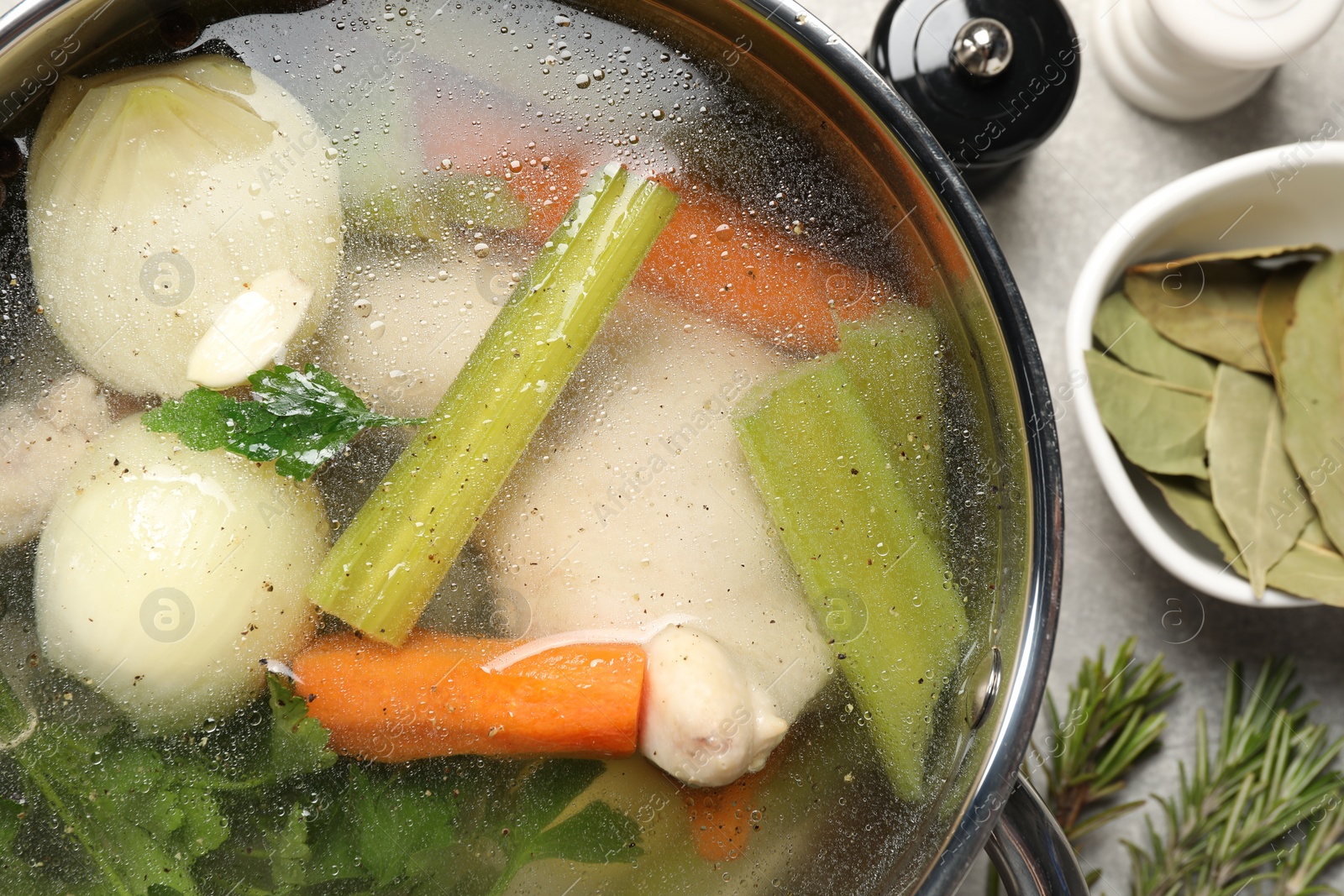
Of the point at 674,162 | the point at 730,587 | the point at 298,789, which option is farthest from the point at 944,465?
the point at 298,789

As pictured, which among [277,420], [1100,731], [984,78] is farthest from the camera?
[1100,731]

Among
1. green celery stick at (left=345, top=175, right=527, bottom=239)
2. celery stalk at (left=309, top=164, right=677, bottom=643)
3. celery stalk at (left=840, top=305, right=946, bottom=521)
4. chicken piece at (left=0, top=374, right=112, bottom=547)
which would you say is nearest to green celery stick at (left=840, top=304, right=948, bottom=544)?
celery stalk at (left=840, top=305, right=946, bottom=521)

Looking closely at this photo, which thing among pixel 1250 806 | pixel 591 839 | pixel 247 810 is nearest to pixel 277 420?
pixel 247 810

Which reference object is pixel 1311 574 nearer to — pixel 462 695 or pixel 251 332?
pixel 462 695

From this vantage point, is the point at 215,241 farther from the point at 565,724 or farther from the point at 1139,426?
the point at 1139,426

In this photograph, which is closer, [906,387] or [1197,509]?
[906,387]

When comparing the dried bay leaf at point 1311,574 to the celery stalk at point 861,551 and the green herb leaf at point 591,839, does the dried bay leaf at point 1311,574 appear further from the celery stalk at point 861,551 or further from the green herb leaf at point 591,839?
the green herb leaf at point 591,839

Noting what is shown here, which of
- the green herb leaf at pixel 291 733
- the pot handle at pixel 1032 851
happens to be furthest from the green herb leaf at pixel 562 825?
the pot handle at pixel 1032 851
